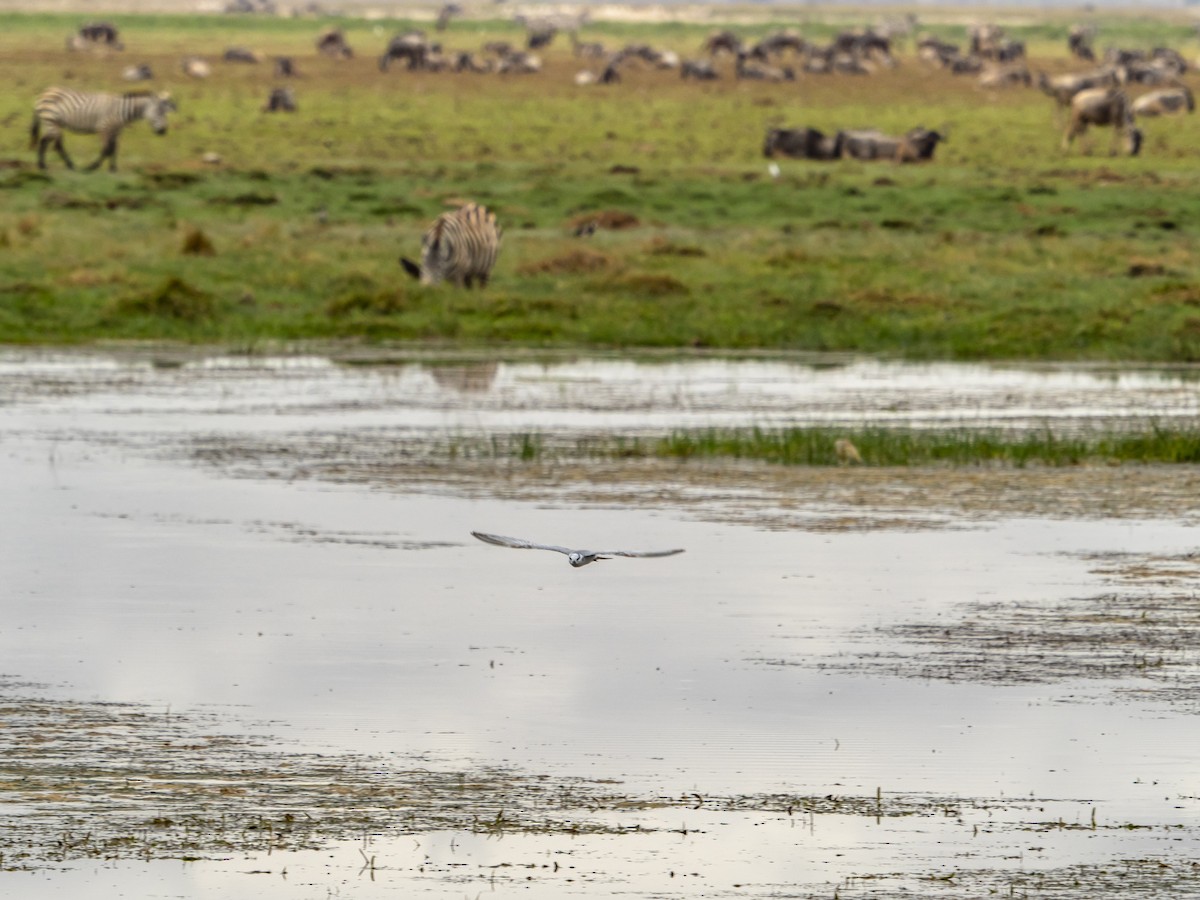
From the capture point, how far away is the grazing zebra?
1291 inches

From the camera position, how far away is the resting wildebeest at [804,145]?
6050cm

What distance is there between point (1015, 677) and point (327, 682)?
2929 mm

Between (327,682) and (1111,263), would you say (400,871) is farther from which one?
(1111,263)

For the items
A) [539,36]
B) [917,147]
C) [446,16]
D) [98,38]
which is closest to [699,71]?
[98,38]

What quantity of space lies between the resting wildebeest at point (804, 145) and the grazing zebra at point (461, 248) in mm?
28203

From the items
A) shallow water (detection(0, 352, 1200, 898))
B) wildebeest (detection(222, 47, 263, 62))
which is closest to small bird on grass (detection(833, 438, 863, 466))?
shallow water (detection(0, 352, 1200, 898))

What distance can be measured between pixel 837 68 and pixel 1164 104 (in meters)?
21.0

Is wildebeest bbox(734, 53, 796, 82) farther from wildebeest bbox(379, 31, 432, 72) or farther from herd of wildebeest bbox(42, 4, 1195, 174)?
wildebeest bbox(379, 31, 432, 72)

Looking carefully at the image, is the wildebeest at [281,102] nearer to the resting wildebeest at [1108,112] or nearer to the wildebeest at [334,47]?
Result: the resting wildebeest at [1108,112]

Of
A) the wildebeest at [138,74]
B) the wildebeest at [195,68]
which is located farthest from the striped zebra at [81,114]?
the wildebeest at [195,68]

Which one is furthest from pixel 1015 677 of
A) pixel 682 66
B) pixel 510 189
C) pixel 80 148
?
pixel 682 66

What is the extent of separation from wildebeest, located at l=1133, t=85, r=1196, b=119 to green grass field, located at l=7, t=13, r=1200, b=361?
12.0 ft

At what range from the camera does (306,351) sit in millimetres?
28312

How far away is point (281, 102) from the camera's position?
7075 centimetres
